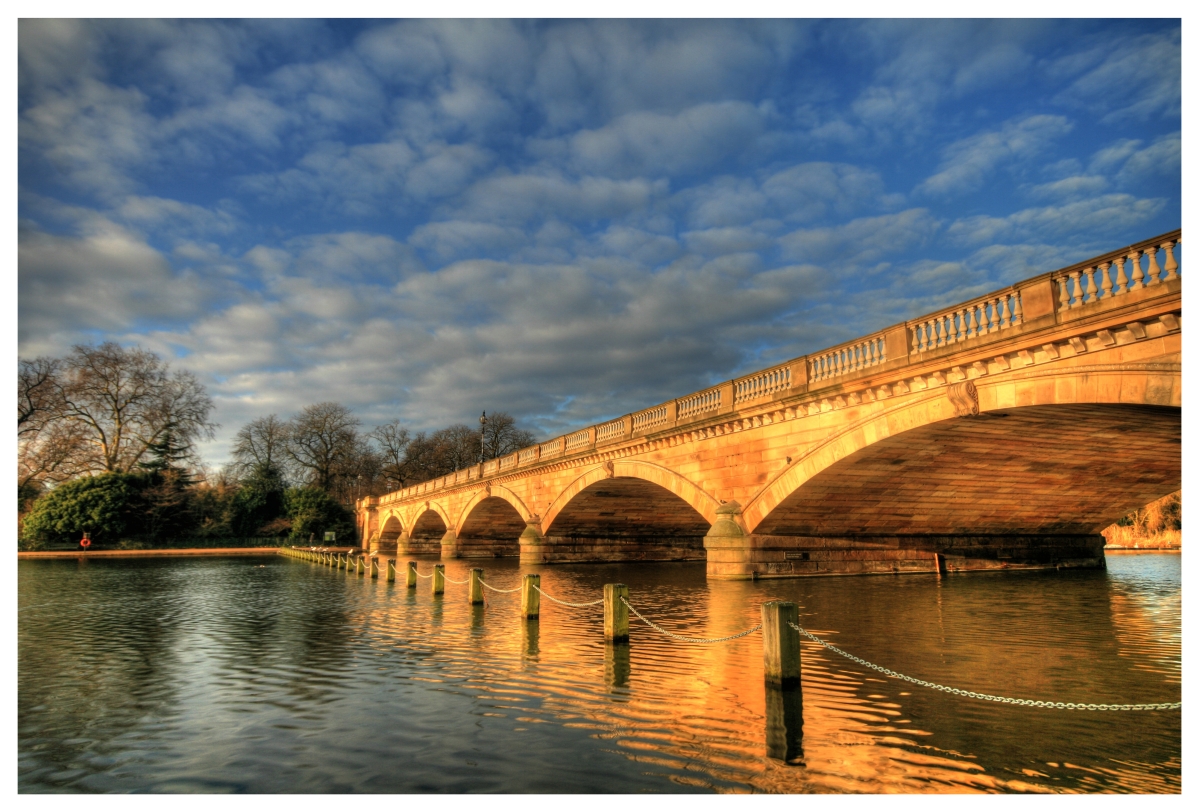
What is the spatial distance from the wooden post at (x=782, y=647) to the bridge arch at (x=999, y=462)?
7516mm

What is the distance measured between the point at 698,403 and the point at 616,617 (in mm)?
13332

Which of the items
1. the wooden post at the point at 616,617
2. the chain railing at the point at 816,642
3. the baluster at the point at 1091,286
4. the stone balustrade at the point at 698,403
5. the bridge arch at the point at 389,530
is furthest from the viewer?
the bridge arch at the point at 389,530

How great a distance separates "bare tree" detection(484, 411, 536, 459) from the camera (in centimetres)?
7275

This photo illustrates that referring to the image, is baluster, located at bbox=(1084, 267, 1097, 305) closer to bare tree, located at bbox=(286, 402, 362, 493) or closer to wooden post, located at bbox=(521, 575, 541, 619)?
wooden post, located at bbox=(521, 575, 541, 619)

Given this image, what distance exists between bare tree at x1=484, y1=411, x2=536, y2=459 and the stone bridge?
39.8 m

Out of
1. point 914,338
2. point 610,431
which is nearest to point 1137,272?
point 914,338

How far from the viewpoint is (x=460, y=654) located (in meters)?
9.74

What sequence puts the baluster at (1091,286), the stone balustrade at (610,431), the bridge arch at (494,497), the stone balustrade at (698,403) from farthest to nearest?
the bridge arch at (494,497) → the stone balustrade at (610,431) → the stone balustrade at (698,403) → the baluster at (1091,286)

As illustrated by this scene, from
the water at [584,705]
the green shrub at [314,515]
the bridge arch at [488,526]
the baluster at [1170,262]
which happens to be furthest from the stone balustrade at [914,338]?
the green shrub at [314,515]

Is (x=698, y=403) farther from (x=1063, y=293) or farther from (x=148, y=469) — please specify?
(x=148, y=469)

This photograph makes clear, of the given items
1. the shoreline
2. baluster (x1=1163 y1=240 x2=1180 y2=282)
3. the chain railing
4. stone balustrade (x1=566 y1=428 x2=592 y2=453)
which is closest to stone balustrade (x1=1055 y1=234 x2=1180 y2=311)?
baluster (x1=1163 y1=240 x2=1180 y2=282)

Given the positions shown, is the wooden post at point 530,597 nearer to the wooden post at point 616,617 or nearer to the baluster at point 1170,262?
the wooden post at point 616,617

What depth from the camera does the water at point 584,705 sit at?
494cm

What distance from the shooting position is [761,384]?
64.7ft
